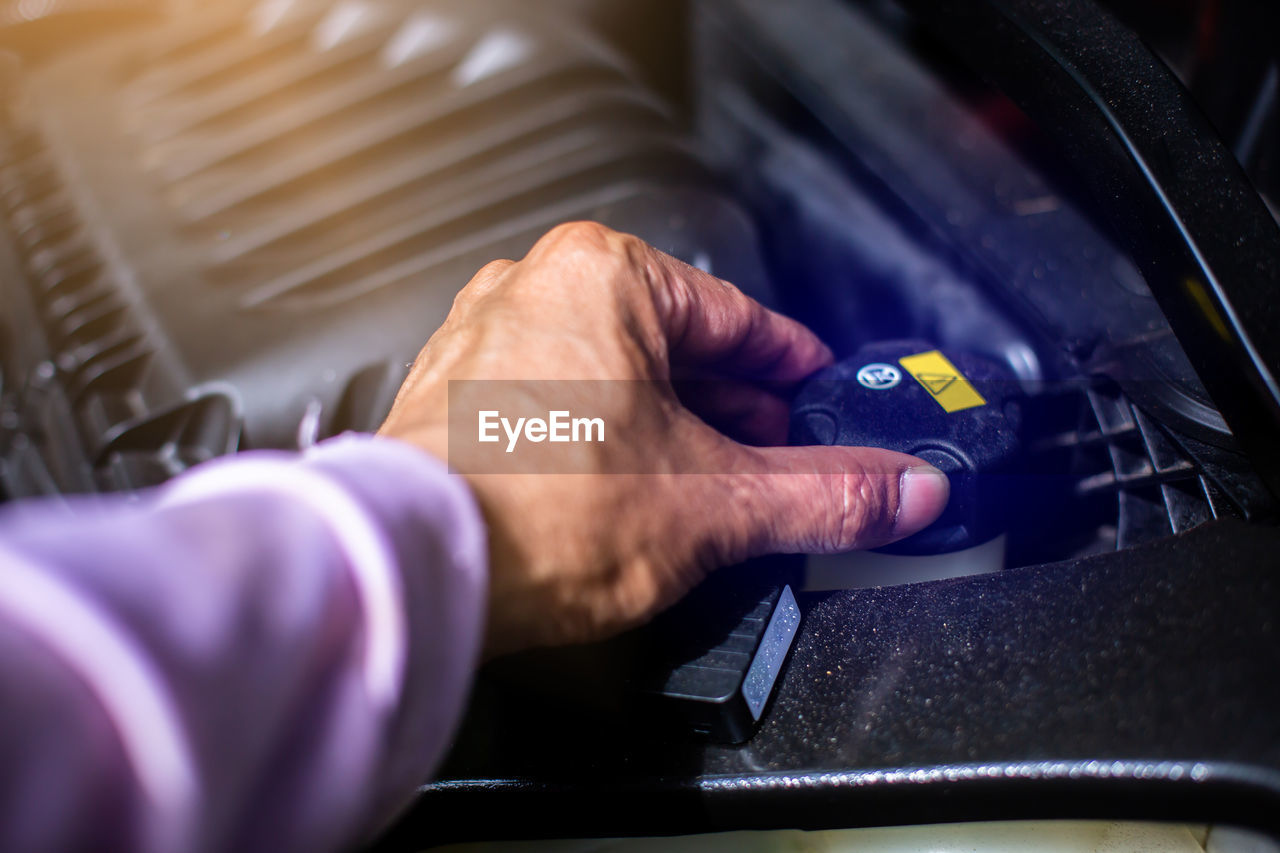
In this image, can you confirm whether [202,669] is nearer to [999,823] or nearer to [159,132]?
[999,823]

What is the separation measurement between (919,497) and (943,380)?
136 mm

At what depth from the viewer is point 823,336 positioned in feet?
2.82

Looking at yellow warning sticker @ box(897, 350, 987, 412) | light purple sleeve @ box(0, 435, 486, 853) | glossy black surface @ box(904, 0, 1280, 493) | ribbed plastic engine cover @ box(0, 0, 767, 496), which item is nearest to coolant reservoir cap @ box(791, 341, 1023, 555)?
yellow warning sticker @ box(897, 350, 987, 412)

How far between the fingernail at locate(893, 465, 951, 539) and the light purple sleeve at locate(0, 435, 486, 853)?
300 mm

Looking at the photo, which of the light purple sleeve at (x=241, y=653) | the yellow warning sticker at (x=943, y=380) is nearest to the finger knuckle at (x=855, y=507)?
the yellow warning sticker at (x=943, y=380)

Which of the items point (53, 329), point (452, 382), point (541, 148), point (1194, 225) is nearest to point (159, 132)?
point (53, 329)

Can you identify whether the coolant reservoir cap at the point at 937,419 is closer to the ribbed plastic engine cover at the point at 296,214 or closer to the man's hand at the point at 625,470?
the man's hand at the point at 625,470

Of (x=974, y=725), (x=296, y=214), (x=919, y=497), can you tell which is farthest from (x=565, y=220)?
(x=974, y=725)

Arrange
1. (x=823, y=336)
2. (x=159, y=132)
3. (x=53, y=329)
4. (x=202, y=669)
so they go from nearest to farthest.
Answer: (x=202, y=669), (x=823, y=336), (x=53, y=329), (x=159, y=132)

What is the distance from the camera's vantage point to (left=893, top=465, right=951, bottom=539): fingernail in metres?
0.55

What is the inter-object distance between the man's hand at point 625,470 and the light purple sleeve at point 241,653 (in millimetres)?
72

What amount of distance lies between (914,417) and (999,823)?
27cm

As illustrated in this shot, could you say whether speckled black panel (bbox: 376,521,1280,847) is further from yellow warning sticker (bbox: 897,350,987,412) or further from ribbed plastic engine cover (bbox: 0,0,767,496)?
ribbed plastic engine cover (bbox: 0,0,767,496)

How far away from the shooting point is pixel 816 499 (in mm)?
506
